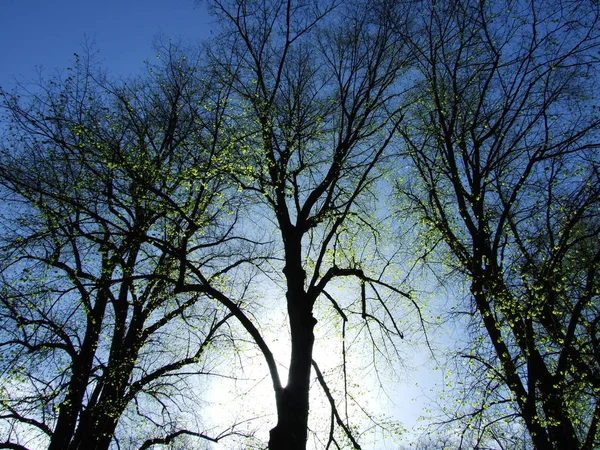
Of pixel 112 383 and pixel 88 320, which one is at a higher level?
pixel 88 320

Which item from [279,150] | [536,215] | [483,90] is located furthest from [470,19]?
[279,150]

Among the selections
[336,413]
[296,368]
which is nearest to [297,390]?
[296,368]

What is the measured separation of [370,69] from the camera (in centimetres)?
876

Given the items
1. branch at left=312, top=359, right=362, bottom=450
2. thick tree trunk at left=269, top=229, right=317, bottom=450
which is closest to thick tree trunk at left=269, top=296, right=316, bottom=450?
thick tree trunk at left=269, top=229, right=317, bottom=450

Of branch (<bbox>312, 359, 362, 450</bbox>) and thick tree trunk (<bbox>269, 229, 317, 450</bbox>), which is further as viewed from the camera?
branch (<bbox>312, 359, 362, 450</bbox>)

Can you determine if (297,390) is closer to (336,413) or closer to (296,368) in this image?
(296,368)

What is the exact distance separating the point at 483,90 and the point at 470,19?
158 centimetres

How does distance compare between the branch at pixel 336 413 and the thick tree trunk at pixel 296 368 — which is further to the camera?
the branch at pixel 336 413

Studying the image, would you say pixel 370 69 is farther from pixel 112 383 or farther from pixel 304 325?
pixel 112 383

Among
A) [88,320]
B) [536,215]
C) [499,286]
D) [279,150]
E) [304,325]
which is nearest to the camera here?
[304,325]

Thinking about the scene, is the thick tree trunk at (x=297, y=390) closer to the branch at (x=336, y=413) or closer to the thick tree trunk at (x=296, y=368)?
the thick tree trunk at (x=296, y=368)

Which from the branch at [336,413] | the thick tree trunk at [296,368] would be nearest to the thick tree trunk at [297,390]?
the thick tree trunk at [296,368]

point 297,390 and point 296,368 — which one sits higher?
point 296,368

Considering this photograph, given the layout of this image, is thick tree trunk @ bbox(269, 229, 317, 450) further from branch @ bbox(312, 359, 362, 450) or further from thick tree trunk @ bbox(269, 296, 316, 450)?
branch @ bbox(312, 359, 362, 450)
